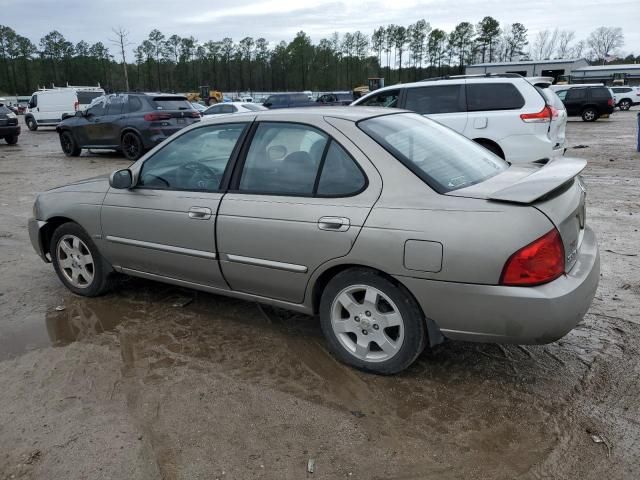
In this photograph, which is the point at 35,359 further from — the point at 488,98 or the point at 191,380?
the point at 488,98

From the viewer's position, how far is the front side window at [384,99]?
30.5ft

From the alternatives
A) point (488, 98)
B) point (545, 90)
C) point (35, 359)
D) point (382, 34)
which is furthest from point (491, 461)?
point (382, 34)

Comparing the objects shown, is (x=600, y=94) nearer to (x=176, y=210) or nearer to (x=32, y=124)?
(x=176, y=210)

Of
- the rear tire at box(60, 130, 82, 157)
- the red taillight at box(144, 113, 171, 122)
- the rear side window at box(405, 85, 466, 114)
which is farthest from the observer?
the rear tire at box(60, 130, 82, 157)

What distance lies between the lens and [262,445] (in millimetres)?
2688

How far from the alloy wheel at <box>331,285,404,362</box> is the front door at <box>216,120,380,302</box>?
266 millimetres

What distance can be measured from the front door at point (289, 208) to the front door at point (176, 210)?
166 millimetres

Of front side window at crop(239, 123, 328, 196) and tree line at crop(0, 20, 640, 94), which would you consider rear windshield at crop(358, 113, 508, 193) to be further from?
tree line at crop(0, 20, 640, 94)

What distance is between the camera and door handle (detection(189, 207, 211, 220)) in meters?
3.68

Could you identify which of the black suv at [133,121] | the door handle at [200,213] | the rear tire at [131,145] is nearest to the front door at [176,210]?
the door handle at [200,213]

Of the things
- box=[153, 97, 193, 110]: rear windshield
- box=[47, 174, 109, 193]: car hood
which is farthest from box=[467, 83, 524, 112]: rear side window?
box=[153, 97, 193, 110]: rear windshield

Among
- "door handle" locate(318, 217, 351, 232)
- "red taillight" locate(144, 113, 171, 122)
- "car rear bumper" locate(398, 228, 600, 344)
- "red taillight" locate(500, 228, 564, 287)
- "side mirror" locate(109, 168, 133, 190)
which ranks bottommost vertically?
"car rear bumper" locate(398, 228, 600, 344)

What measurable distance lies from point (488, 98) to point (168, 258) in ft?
21.1

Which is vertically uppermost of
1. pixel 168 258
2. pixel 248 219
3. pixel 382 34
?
pixel 382 34
